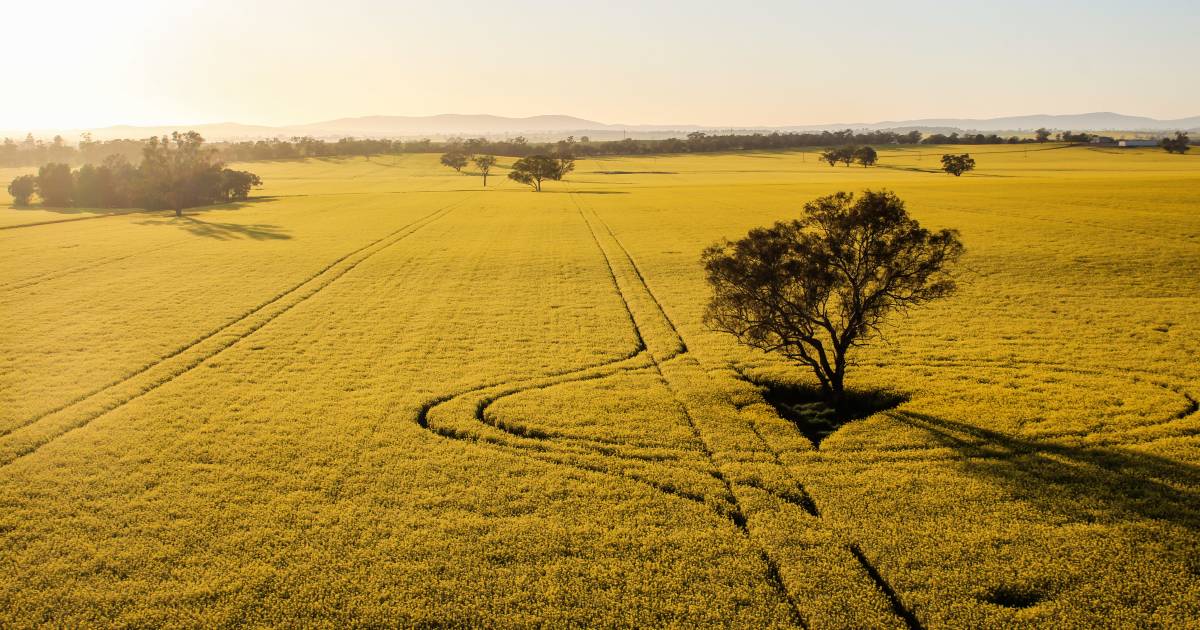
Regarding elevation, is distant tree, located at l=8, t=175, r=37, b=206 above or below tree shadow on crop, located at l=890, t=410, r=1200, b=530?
above

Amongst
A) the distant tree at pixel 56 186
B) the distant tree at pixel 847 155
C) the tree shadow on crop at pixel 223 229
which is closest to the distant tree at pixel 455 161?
the distant tree at pixel 56 186

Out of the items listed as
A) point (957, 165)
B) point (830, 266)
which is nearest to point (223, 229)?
point (830, 266)

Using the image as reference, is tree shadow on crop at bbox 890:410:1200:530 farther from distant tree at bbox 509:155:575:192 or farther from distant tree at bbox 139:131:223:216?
distant tree at bbox 509:155:575:192

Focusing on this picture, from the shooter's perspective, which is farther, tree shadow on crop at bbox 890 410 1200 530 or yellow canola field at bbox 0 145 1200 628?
tree shadow on crop at bbox 890 410 1200 530

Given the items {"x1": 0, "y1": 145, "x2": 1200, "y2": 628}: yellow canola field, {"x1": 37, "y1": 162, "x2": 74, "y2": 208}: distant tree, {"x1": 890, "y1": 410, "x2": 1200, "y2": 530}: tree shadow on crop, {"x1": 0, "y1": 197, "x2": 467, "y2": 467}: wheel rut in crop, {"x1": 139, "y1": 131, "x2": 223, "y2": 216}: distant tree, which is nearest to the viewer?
{"x1": 0, "y1": 145, "x2": 1200, "y2": 628}: yellow canola field

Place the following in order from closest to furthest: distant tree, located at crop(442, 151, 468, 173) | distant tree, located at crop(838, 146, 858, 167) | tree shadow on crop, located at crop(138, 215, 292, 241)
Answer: tree shadow on crop, located at crop(138, 215, 292, 241) → distant tree, located at crop(442, 151, 468, 173) → distant tree, located at crop(838, 146, 858, 167)

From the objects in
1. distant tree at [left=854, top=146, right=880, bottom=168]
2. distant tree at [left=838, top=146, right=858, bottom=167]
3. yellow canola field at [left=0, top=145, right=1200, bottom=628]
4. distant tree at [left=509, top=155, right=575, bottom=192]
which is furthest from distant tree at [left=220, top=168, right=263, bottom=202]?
distant tree at [left=838, top=146, right=858, bottom=167]

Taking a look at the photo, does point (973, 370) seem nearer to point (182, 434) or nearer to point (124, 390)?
point (182, 434)

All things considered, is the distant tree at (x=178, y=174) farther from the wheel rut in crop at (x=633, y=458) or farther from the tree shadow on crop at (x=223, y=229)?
the wheel rut in crop at (x=633, y=458)
